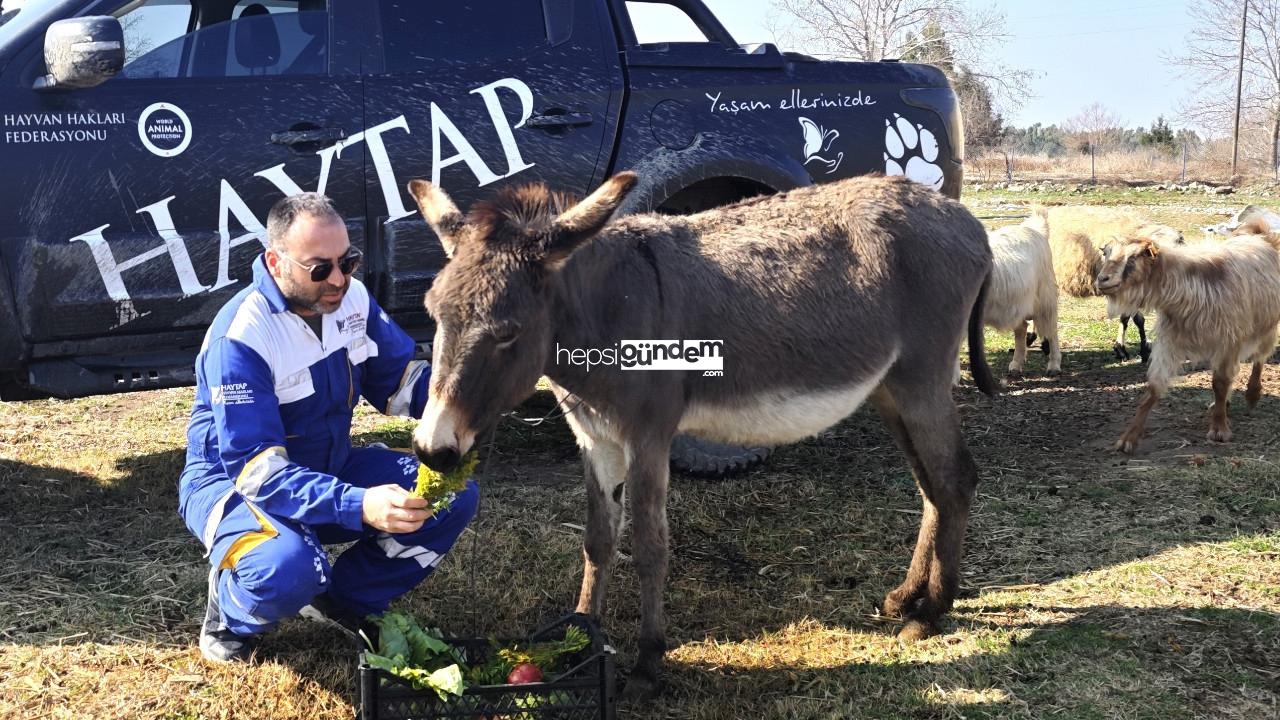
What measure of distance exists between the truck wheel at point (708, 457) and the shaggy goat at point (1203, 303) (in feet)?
8.15

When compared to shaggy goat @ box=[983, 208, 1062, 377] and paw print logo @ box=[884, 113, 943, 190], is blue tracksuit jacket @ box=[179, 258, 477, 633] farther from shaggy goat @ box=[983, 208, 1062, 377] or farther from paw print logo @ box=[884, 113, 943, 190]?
shaggy goat @ box=[983, 208, 1062, 377]

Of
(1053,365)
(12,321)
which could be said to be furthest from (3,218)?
(1053,365)

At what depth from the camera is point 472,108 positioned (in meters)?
5.19

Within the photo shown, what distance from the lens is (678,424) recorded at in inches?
151

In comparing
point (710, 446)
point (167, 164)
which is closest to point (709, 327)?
point (710, 446)

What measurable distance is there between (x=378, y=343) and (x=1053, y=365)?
651 centimetres

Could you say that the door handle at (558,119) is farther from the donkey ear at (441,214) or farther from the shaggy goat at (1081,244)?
the shaggy goat at (1081,244)

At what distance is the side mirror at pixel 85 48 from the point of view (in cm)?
421

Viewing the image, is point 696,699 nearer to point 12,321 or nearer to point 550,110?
point 550,110

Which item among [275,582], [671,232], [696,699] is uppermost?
[671,232]

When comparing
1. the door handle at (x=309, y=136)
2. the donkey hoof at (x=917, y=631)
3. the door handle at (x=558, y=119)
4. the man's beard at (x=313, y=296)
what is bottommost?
the donkey hoof at (x=917, y=631)

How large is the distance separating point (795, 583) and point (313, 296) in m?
2.42

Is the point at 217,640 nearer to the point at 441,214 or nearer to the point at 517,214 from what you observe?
the point at 441,214

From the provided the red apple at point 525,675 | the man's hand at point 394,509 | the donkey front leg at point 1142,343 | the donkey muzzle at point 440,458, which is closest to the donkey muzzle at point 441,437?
the donkey muzzle at point 440,458
